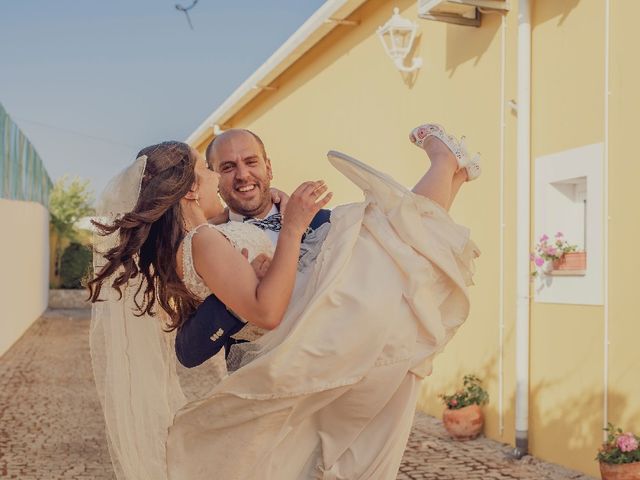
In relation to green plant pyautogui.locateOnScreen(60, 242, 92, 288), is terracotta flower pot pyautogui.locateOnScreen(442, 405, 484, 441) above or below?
below

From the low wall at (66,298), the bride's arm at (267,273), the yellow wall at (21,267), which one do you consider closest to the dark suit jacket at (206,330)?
the bride's arm at (267,273)

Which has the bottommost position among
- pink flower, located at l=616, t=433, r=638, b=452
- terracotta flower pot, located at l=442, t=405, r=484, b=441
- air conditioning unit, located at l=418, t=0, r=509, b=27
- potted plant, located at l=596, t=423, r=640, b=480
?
terracotta flower pot, located at l=442, t=405, r=484, b=441

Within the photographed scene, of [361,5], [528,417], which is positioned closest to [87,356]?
[361,5]

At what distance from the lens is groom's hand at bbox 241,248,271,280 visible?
246 cm

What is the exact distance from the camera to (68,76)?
2680cm

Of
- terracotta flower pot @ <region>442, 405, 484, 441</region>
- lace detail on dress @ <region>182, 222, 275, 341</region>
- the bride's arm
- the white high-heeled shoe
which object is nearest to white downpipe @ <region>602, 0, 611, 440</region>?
terracotta flower pot @ <region>442, 405, 484, 441</region>

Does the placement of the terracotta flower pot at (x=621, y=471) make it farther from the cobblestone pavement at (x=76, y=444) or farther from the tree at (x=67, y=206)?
the tree at (x=67, y=206)

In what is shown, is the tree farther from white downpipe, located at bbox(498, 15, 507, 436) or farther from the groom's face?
the groom's face

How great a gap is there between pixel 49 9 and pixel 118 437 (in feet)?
84.0

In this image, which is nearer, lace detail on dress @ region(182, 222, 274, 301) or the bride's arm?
the bride's arm

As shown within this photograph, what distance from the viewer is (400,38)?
7.98m

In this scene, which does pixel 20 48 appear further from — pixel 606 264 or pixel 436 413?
pixel 606 264

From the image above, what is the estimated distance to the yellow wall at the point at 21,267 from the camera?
43.0 feet

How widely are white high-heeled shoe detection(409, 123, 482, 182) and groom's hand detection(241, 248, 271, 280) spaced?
72cm
